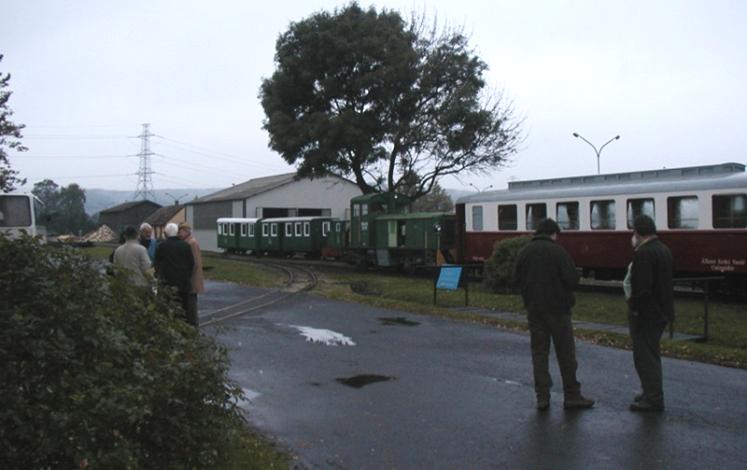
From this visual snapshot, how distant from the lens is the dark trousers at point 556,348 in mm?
7141

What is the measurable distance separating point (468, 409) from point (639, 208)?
14.0 m

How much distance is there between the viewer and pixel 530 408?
7223 mm

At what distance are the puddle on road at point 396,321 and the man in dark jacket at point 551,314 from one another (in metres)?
6.56

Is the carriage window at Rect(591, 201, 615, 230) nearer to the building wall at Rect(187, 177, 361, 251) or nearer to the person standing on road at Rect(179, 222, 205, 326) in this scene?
the person standing on road at Rect(179, 222, 205, 326)

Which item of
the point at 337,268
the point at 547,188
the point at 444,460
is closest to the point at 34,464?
the point at 444,460

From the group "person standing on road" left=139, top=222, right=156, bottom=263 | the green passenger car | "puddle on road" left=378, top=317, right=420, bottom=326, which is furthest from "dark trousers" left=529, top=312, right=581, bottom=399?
the green passenger car

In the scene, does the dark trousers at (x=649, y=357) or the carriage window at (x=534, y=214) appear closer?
the dark trousers at (x=649, y=357)

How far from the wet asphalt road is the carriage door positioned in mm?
18208

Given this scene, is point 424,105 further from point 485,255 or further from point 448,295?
point 448,295

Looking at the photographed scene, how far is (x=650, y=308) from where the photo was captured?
706 cm

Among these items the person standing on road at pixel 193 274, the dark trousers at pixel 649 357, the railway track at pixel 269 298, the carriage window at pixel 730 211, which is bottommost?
the railway track at pixel 269 298

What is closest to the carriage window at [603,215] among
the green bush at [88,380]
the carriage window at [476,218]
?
the carriage window at [476,218]

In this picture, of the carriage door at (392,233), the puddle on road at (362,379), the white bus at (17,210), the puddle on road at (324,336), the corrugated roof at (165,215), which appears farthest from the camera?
the corrugated roof at (165,215)

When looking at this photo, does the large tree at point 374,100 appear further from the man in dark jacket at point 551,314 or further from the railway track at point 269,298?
the man in dark jacket at point 551,314
